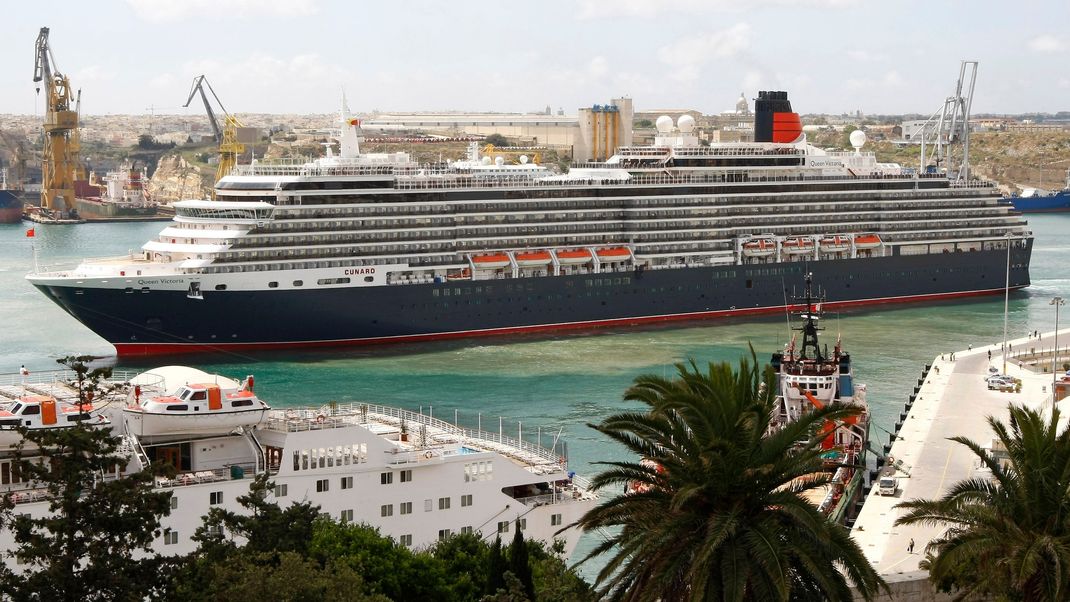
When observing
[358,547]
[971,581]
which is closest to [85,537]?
[358,547]

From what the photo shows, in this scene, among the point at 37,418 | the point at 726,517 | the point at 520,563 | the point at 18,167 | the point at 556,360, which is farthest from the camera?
the point at 18,167

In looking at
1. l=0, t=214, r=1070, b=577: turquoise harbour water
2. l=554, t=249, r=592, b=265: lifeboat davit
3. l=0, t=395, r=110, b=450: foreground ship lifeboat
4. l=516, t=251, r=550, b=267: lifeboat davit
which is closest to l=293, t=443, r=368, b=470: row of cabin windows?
l=0, t=395, r=110, b=450: foreground ship lifeboat

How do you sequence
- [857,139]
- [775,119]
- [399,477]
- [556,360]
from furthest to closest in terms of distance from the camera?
[857,139] → [775,119] → [556,360] → [399,477]

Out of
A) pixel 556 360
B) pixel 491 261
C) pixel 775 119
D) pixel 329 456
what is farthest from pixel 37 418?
pixel 775 119

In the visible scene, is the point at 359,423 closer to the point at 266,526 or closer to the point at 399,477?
the point at 399,477

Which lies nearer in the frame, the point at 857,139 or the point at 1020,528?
the point at 1020,528

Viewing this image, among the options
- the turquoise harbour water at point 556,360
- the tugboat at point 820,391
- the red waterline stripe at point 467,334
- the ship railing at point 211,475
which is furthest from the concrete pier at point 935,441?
the red waterline stripe at point 467,334
